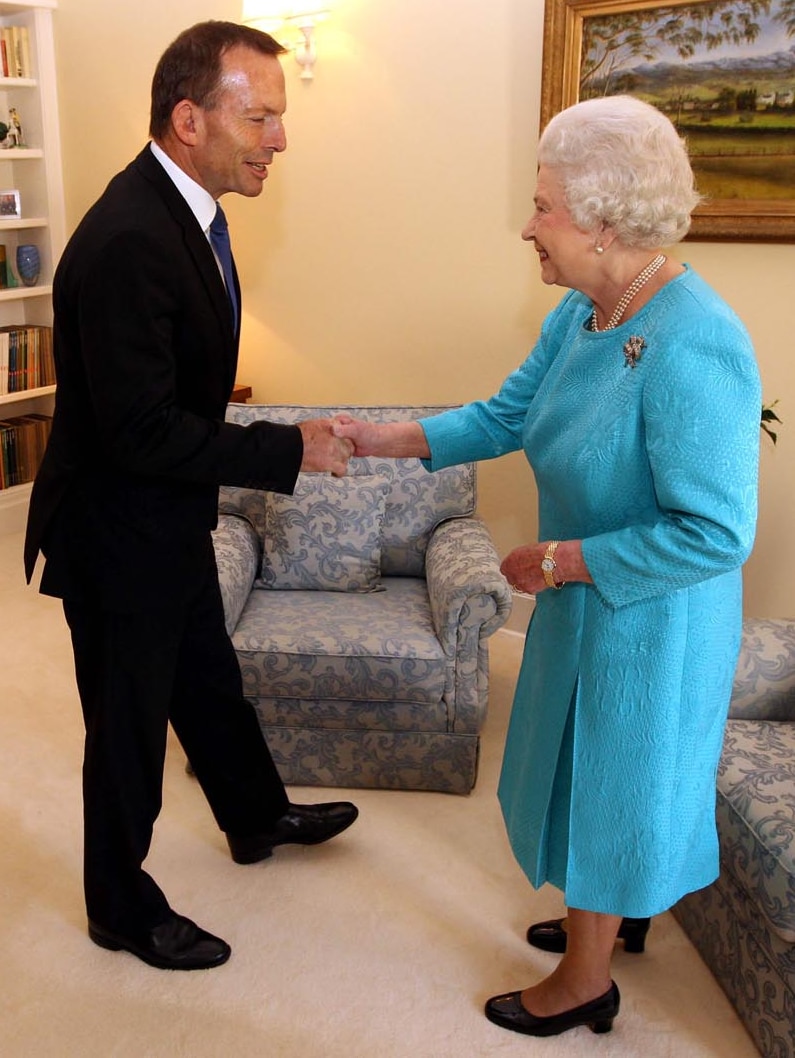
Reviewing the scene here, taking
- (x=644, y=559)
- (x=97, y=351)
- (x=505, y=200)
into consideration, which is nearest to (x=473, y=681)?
(x=644, y=559)

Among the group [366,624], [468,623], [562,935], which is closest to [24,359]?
[366,624]

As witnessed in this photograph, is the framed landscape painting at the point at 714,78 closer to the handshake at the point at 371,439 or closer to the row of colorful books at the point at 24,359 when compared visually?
the handshake at the point at 371,439

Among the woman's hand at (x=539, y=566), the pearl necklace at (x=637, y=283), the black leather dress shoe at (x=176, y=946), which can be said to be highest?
the pearl necklace at (x=637, y=283)

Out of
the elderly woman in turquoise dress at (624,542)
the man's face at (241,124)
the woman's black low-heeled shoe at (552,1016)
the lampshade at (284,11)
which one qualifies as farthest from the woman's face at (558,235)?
the lampshade at (284,11)

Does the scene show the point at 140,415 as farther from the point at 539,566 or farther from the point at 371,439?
the point at 539,566

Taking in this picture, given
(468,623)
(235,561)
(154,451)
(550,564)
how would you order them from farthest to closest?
1. (235,561)
2. (468,623)
3. (154,451)
4. (550,564)

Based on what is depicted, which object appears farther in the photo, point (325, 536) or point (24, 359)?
point (24, 359)

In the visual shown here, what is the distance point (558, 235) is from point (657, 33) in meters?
1.60

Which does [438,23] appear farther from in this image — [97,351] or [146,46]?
[97,351]

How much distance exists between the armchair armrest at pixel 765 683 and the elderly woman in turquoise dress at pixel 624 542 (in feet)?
1.76

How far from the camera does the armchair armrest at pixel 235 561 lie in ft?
8.88

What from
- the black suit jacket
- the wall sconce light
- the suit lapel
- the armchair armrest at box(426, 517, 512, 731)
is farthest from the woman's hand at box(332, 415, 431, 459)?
the wall sconce light

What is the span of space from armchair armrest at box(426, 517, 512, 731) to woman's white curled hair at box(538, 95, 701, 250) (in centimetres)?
116

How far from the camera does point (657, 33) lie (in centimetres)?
290
